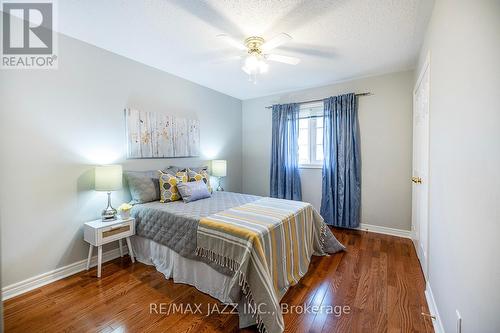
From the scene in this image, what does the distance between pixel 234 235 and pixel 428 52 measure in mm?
2383

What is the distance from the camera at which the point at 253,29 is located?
2.13m

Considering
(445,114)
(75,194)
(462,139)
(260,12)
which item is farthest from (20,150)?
(445,114)

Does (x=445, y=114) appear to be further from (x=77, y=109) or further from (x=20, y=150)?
(x=20, y=150)

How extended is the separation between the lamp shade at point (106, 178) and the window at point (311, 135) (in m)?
2.96

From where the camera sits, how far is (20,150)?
1993 mm

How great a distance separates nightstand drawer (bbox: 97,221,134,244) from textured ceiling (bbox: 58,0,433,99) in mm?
2015

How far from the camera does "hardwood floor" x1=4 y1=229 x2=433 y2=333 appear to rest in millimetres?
1623

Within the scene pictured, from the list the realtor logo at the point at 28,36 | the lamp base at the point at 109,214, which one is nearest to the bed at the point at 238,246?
the lamp base at the point at 109,214

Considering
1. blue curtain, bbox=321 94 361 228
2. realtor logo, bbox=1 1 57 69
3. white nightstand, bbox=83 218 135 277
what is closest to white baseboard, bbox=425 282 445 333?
blue curtain, bbox=321 94 361 228

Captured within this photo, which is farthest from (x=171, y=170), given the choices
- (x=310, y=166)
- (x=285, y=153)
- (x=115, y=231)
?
(x=310, y=166)

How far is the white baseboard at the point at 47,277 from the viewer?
195 cm

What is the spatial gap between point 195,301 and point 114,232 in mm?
1177

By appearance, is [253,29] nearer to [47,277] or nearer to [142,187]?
[142,187]

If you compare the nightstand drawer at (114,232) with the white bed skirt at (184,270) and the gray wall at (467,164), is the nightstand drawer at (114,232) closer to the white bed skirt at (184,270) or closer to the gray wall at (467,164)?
the white bed skirt at (184,270)
